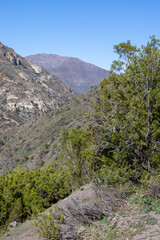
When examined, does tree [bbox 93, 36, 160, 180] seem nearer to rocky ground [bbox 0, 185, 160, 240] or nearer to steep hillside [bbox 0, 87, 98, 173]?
rocky ground [bbox 0, 185, 160, 240]

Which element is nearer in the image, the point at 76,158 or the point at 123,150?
the point at 123,150

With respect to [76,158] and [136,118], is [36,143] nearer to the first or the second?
[76,158]

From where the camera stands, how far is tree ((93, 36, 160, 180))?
23.4 ft

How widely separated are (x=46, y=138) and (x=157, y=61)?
122 ft

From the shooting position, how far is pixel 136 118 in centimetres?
702

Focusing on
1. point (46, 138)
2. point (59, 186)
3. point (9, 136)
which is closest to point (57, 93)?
point (9, 136)

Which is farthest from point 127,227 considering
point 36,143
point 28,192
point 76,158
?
point 36,143

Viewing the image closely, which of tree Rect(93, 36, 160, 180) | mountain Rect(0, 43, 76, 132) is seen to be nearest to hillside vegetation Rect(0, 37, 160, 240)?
tree Rect(93, 36, 160, 180)

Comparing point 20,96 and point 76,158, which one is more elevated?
point 20,96

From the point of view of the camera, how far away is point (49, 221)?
18.0 ft

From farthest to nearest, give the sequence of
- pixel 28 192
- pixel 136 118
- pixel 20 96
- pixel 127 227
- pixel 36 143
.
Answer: pixel 20 96
pixel 36 143
pixel 28 192
pixel 136 118
pixel 127 227

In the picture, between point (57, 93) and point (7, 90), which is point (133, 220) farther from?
point (57, 93)

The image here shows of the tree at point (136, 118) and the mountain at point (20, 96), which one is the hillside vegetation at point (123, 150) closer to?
the tree at point (136, 118)

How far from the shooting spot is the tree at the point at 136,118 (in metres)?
7.14
